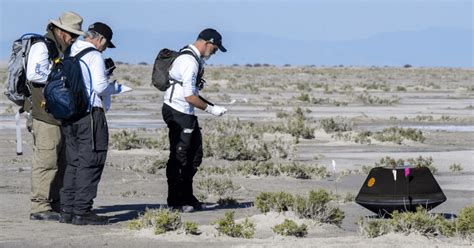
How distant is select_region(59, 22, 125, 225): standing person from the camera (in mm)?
11648

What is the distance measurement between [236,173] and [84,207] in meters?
6.39

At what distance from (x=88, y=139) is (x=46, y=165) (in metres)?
0.69

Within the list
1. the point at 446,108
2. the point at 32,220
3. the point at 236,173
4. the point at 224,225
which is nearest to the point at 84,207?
the point at 32,220

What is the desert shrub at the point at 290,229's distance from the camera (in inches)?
432

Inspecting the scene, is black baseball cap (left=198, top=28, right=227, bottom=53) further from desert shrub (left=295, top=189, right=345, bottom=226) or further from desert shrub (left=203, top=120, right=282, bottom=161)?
desert shrub (left=203, top=120, right=282, bottom=161)

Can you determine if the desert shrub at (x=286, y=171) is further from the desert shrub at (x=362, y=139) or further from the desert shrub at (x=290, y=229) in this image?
the desert shrub at (x=362, y=139)

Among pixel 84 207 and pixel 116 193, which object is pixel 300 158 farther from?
pixel 84 207

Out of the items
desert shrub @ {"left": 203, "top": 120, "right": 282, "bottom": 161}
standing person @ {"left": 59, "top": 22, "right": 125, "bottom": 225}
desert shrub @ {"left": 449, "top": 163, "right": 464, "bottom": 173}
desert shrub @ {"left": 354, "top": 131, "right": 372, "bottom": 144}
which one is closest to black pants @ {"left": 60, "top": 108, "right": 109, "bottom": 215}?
standing person @ {"left": 59, "top": 22, "right": 125, "bottom": 225}

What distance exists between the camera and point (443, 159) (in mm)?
21531

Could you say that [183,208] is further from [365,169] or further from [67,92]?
[365,169]

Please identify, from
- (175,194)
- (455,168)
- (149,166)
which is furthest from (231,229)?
(455,168)

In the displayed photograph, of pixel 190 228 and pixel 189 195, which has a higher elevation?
pixel 189 195

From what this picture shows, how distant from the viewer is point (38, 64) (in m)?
A: 11.7

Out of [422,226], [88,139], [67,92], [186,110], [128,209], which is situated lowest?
[128,209]
